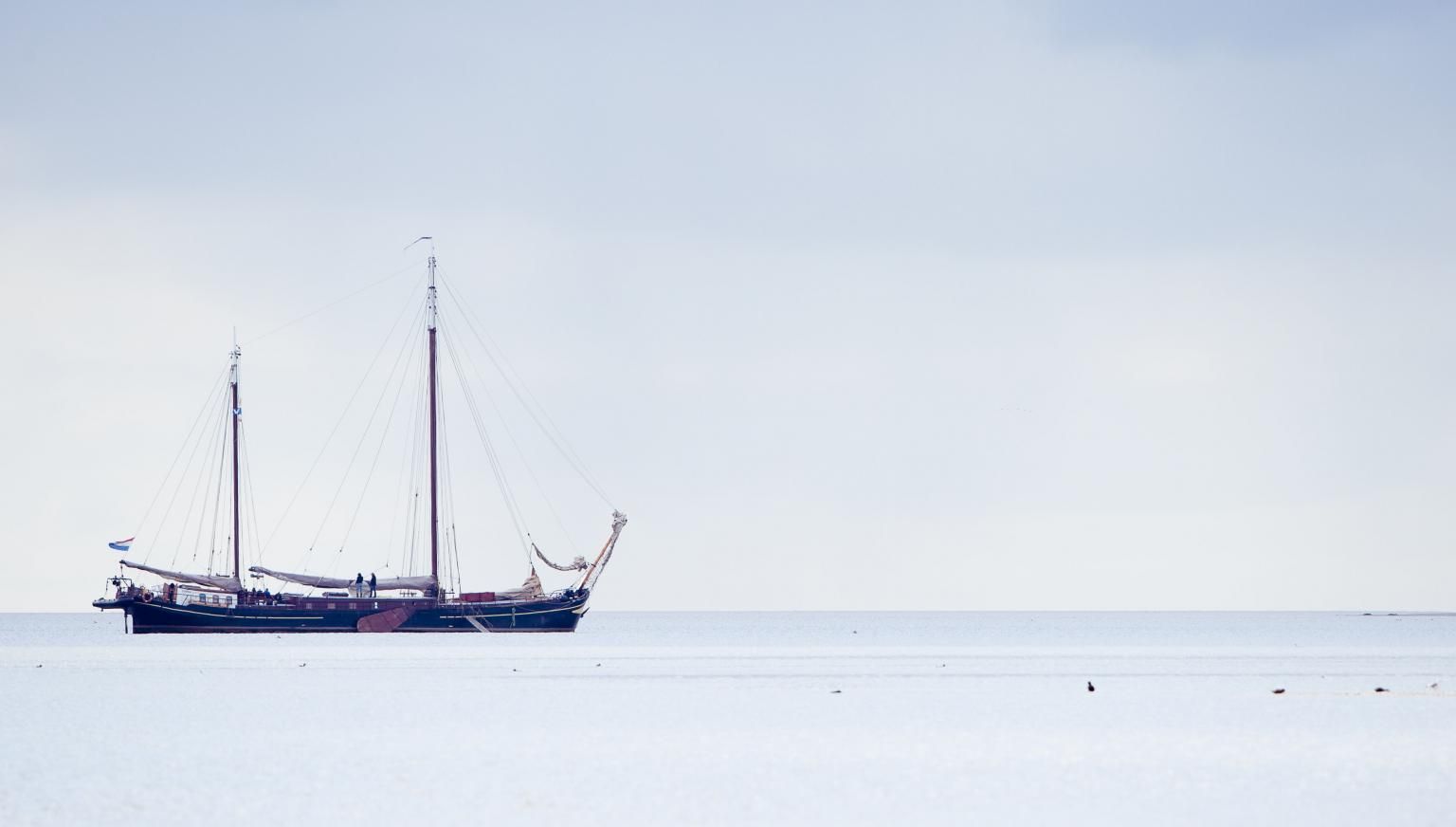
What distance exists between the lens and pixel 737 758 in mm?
52219

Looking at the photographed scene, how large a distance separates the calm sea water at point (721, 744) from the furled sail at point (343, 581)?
34839 millimetres

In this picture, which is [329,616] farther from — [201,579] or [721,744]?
[721,744]

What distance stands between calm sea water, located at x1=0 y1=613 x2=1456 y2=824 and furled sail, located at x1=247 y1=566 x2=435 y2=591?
34.8m

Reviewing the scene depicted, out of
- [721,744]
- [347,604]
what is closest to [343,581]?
[347,604]

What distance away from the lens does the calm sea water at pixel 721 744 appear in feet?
139

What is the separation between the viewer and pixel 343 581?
14975 cm

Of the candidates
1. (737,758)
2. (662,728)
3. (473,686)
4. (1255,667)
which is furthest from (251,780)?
(1255,667)

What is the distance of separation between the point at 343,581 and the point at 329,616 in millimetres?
3712

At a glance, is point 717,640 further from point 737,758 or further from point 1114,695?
point 737,758

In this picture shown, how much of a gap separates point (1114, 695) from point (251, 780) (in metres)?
43.6

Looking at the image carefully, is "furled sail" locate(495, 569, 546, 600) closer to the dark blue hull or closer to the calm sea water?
the dark blue hull

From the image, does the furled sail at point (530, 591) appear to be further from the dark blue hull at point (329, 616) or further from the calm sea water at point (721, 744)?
the calm sea water at point (721, 744)

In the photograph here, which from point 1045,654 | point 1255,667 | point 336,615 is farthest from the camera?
point 336,615

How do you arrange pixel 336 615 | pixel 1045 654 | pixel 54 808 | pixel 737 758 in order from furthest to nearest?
pixel 336 615
pixel 1045 654
pixel 737 758
pixel 54 808
